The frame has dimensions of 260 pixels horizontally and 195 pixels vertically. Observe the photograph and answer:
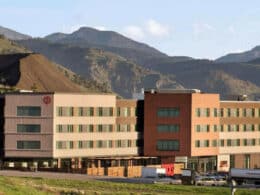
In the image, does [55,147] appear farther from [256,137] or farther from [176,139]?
[256,137]

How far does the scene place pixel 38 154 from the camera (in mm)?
128875

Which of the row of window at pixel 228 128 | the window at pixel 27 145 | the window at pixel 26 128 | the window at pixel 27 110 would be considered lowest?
the window at pixel 27 145

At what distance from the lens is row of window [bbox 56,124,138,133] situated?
13138 centimetres

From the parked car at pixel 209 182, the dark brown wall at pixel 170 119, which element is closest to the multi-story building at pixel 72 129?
the dark brown wall at pixel 170 119

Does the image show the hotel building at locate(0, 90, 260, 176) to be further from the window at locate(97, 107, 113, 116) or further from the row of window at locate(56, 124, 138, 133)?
the row of window at locate(56, 124, 138, 133)

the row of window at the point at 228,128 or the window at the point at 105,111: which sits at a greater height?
the window at the point at 105,111

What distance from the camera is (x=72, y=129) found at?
435ft

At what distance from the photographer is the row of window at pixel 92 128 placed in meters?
131

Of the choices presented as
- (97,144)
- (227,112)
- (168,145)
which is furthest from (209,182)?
(227,112)

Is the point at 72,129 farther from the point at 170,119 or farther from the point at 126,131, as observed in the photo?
the point at 170,119

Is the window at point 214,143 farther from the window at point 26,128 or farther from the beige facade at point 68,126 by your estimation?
the window at point 26,128

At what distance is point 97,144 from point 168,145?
1370cm

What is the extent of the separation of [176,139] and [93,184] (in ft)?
151

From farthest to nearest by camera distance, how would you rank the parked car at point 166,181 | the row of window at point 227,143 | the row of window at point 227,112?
the row of window at point 227,143
the row of window at point 227,112
the parked car at point 166,181
